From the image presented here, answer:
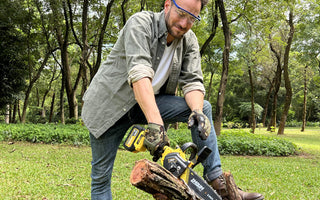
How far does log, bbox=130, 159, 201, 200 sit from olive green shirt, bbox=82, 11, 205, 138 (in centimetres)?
67

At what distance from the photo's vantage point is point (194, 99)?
2.20 meters

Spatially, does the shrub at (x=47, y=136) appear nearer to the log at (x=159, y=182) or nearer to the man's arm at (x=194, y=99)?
the man's arm at (x=194, y=99)

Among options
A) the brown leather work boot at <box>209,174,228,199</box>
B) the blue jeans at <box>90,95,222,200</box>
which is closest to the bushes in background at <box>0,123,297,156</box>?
the blue jeans at <box>90,95,222,200</box>

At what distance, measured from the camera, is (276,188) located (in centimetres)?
524

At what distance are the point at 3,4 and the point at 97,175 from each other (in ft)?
47.7

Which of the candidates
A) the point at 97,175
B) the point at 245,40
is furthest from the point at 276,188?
the point at 245,40

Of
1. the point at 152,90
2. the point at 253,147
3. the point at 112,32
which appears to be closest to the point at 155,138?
the point at 152,90

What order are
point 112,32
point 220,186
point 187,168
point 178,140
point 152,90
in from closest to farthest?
point 187,168, point 152,90, point 220,186, point 178,140, point 112,32

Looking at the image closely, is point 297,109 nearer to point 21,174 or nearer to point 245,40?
point 245,40

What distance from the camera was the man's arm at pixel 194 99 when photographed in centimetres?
213

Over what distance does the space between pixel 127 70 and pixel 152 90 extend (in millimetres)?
316

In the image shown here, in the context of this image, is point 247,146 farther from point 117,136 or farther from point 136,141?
point 136,141

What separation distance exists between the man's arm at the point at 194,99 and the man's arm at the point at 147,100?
1.16 feet

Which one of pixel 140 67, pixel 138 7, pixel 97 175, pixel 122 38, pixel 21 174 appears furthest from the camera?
pixel 138 7
